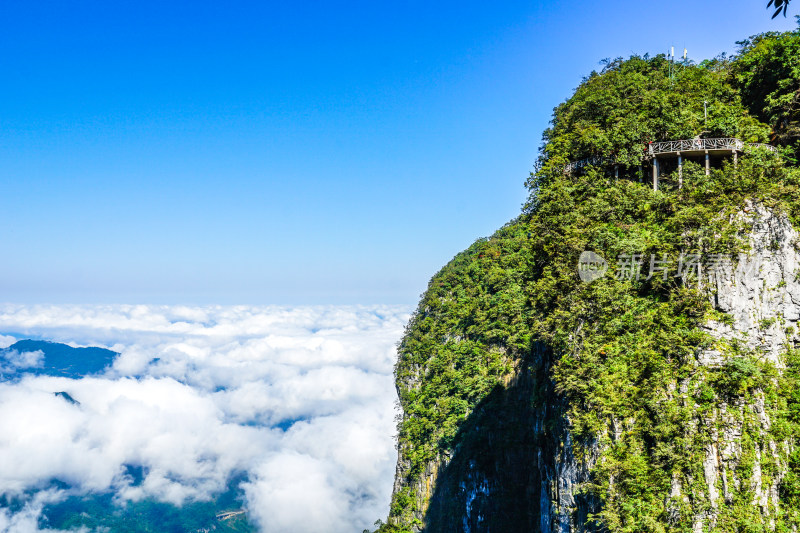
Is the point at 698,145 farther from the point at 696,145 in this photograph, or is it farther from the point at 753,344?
the point at 753,344

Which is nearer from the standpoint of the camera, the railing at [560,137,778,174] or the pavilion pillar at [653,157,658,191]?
the railing at [560,137,778,174]

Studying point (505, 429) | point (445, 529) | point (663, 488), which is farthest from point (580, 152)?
point (445, 529)

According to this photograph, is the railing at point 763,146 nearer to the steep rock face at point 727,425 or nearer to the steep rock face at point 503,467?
the steep rock face at point 727,425

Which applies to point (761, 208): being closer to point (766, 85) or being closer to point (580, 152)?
point (580, 152)
